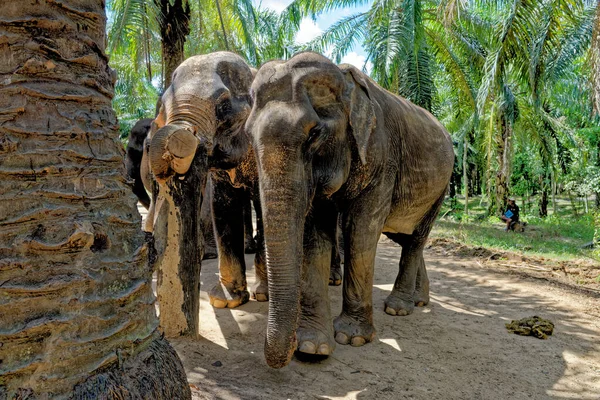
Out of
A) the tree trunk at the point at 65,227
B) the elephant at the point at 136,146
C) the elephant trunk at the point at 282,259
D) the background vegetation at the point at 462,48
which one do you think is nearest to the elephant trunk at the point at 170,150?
the elephant trunk at the point at 282,259

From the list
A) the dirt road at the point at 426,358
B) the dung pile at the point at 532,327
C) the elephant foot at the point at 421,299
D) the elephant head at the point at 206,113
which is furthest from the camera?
the elephant foot at the point at 421,299

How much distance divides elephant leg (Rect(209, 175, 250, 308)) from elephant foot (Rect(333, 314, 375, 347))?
126 cm

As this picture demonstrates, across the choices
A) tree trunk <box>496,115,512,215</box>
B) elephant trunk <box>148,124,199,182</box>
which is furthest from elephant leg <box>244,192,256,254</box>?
tree trunk <box>496,115,512,215</box>

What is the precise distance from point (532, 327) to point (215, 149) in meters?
3.53

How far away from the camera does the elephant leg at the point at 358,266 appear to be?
425 cm

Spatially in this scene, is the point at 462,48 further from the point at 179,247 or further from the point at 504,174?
the point at 179,247

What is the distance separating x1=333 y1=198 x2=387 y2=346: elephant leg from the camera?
4.25 metres

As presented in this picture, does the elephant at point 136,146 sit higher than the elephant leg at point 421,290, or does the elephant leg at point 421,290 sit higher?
the elephant at point 136,146

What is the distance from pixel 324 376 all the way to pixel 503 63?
9.54m

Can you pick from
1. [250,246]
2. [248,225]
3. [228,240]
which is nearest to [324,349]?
[228,240]

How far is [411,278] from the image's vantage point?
5.51 metres

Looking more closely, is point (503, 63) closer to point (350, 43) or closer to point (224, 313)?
point (350, 43)

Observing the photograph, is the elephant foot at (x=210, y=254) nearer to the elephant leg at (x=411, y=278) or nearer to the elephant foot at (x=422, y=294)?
the elephant leg at (x=411, y=278)

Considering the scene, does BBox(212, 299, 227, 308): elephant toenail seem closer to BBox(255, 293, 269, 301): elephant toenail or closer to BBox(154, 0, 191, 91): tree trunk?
BBox(255, 293, 269, 301): elephant toenail
